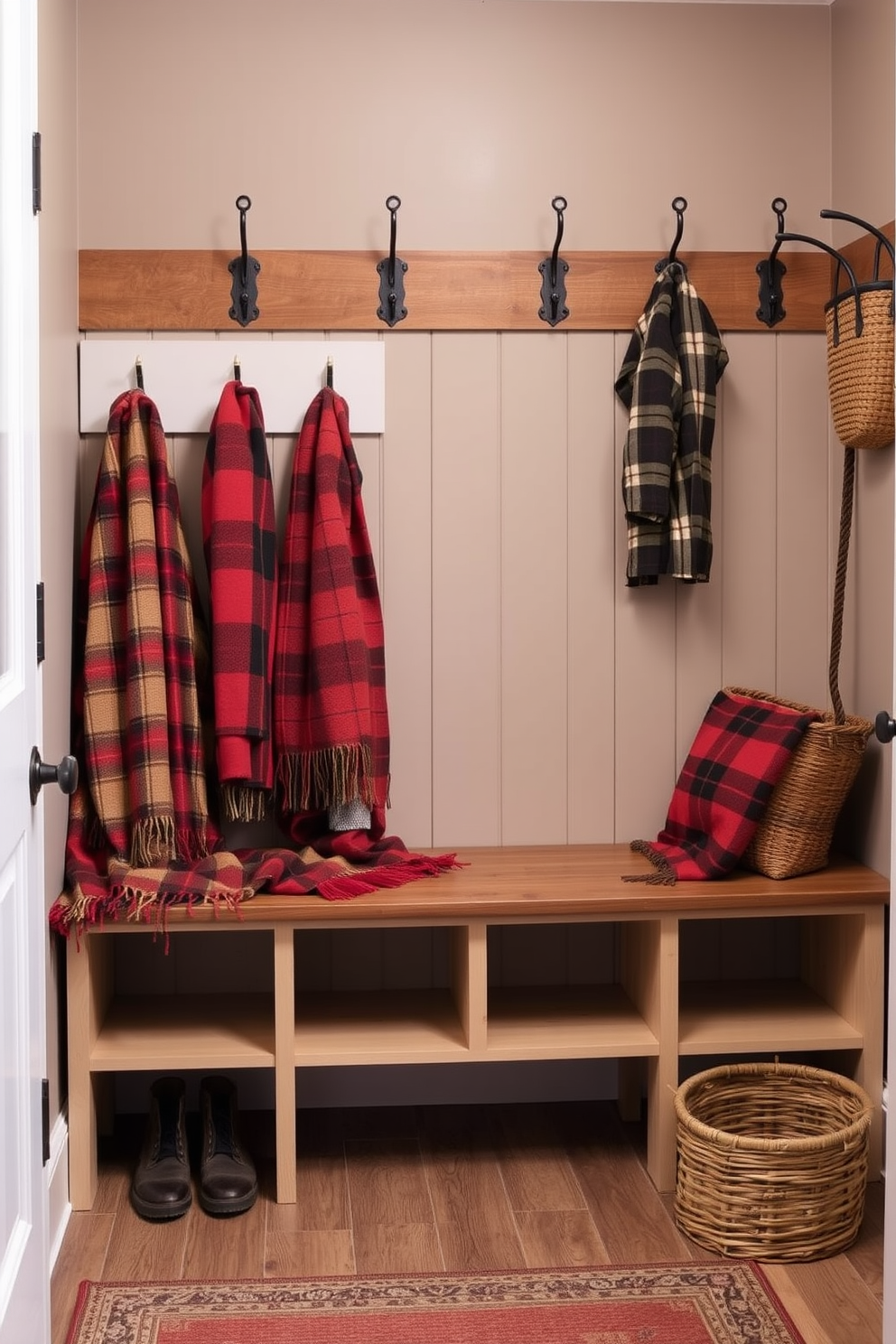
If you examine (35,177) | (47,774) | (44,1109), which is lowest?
(44,1109)

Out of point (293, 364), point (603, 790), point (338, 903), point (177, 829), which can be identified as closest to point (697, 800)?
point (603, 790)

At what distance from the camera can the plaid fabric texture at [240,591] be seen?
105 inches

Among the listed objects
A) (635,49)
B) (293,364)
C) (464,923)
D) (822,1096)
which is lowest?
(822,1096)

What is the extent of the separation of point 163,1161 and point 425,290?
5.97ft

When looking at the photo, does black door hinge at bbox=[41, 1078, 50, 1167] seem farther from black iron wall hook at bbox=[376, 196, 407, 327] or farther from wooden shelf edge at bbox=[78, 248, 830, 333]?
black iron wall hook at bbox=[376, 196, 407, 327]

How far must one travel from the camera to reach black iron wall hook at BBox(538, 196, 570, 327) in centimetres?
288

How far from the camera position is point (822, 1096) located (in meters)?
2.58

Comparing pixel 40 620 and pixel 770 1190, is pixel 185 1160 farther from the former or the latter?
pixel 40 620

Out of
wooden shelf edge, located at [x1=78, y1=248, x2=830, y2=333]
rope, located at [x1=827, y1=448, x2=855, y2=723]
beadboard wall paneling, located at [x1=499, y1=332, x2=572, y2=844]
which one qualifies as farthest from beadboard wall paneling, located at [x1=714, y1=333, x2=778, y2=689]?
beadboard wall paneling, located at [x1=499, y1=332, x2=572, y2=844]

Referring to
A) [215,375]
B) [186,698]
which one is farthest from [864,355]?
[186,698]

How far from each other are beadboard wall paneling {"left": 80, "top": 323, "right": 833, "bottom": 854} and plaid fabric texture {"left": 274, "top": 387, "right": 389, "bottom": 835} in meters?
0.12

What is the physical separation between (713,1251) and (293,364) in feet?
6.19

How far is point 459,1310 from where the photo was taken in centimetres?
216

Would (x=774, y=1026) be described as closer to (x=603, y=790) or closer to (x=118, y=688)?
Result: (x=603, y=790)
